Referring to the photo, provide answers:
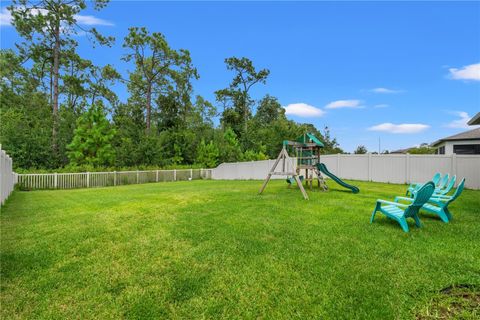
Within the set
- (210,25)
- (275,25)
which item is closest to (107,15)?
(210,25)

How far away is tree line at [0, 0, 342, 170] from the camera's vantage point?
2067 cm

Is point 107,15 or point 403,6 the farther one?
point 107,15

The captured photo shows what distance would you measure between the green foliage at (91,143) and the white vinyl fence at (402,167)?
16.0 m

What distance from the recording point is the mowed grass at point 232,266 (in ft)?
9.05

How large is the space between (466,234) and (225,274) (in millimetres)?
4263

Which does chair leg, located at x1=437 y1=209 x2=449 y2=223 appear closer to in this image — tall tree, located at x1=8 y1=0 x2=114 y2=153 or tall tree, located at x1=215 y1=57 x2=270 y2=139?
tall tree, located at x1=8 y1=0 x2=114 y2=153

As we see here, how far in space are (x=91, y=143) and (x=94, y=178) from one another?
5048 mm

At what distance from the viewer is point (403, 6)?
9.97 metres

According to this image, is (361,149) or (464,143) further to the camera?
(361,149)

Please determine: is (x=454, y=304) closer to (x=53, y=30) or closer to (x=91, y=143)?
(x=91, y=143)

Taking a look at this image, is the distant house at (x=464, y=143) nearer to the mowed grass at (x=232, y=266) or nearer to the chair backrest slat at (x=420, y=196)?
the mowed grass at (x=232, y=266)

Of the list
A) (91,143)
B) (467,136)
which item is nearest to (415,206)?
(467,136)

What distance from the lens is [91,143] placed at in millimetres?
20469

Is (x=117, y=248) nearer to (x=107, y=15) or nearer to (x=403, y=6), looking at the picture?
(x=403, y=6)
